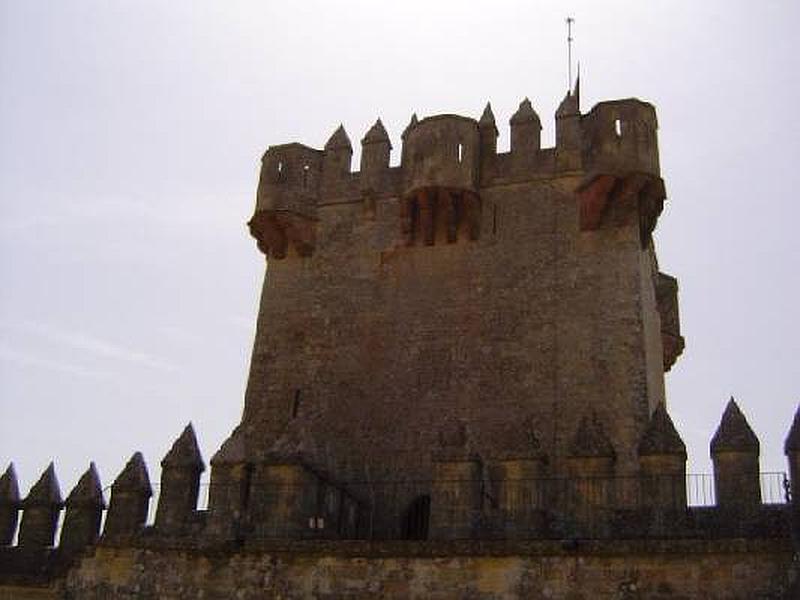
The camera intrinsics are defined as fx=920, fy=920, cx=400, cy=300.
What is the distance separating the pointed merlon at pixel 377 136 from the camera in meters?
21.6

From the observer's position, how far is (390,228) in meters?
20.6

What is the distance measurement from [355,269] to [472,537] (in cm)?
804

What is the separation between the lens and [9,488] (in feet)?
61.3

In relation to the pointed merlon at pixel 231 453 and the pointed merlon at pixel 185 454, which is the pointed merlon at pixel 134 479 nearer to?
the pointed merlon at pixel 185 454

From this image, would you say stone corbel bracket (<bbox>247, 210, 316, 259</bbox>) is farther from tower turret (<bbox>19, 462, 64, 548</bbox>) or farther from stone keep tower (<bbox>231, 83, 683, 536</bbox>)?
tower turret (<bbox>19, 462, 64, 548</bbox>)

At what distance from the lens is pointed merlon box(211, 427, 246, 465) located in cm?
1537

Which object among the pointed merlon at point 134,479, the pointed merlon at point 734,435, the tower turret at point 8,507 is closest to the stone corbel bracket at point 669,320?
the pointed merlon at point 734,435

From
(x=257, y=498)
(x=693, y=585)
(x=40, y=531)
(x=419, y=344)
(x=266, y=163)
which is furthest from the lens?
(x=266, y=163)

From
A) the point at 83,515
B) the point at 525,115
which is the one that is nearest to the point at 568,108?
the point at 525,115

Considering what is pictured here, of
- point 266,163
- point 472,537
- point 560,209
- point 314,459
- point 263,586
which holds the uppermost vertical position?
point 266,163

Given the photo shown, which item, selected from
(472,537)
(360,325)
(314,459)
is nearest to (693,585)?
(472,537)

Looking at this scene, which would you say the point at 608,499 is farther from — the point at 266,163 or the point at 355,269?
the point at 266,163

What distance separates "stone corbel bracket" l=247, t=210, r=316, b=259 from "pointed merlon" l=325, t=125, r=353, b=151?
2.11 metres

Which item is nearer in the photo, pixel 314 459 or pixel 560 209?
pixel 314 459
